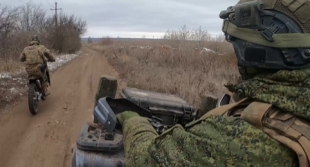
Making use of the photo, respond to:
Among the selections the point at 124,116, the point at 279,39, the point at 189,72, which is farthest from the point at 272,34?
the point at 189,72

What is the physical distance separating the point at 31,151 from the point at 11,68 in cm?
871

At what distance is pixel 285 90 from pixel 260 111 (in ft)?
0.43

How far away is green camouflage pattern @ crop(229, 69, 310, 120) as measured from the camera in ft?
4.06

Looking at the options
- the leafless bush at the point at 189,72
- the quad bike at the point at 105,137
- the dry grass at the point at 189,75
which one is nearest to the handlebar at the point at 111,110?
the quad bike at the point at 105,137

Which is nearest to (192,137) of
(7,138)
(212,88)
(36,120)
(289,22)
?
(289,22)

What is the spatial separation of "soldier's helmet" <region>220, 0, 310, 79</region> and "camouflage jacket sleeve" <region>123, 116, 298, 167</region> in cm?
31

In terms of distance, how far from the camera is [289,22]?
1.37 m

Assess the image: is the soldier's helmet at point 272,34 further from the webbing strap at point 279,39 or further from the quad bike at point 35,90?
the quad bike at point 35,90

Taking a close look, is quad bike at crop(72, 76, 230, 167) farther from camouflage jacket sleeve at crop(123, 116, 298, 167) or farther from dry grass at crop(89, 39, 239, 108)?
dry grass at crop(89, 39, 239, 108)

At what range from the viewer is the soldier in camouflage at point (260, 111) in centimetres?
121

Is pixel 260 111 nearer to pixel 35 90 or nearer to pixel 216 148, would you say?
pixel 216 148

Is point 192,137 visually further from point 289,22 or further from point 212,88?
point 212,88

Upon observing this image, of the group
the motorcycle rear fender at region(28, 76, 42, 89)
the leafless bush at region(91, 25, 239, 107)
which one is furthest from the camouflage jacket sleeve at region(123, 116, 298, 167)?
the motorcycle rear fender at region(28, 76, 42, 89)

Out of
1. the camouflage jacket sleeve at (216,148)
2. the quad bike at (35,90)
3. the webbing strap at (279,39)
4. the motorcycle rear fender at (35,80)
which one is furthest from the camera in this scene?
the motorcycle rear fender at (35,80)
